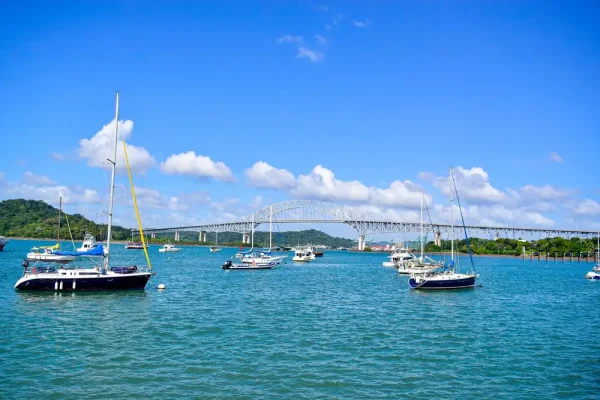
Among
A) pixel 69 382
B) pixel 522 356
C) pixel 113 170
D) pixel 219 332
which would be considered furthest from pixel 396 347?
pixel 113 170

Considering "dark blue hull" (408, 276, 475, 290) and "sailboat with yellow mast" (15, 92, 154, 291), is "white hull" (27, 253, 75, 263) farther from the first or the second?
"dark blue hull" (408, 276, 475, 290)

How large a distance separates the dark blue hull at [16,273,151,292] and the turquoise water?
31.3 inches

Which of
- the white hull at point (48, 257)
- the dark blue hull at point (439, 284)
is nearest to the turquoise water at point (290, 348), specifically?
the dark blue hull at point (439, 284)

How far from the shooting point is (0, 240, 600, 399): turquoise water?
1545 centimetres

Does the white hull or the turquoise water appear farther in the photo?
the white hull

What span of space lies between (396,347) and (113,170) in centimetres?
2566

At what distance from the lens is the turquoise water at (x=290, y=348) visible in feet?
50.7

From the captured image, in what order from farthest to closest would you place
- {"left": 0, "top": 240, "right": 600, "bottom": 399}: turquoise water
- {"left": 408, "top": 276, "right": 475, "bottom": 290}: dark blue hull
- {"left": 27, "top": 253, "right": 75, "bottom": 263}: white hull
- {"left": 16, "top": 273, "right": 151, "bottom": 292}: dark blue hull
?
{"left": 27, "top": 253, "right": 75, "bottom": 263}: white hull < {"left": 408, "top": 276, "right": 475, "bottom": 290}: dark blue hull < {"left": 16, "top": 273, "right": 151, "bottom": 292}: dark blue hull < {"left": 0, "top": 240, "right": 600, "bottom": 399}: turquoise water

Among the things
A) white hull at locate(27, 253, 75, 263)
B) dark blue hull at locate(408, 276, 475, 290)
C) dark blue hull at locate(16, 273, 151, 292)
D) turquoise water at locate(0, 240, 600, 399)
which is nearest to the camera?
turquoise water at locate(0, 240, 600, 399)

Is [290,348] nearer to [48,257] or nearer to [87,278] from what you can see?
[87,278]

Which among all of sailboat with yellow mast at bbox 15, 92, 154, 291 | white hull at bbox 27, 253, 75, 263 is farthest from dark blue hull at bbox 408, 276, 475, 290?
white hull at bbox 27, 253, 75, 263

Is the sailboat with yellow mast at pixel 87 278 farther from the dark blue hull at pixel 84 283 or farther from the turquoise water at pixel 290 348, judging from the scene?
the turquoise water at pixel 290 348

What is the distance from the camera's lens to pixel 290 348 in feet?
66.6

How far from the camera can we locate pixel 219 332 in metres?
23.3
